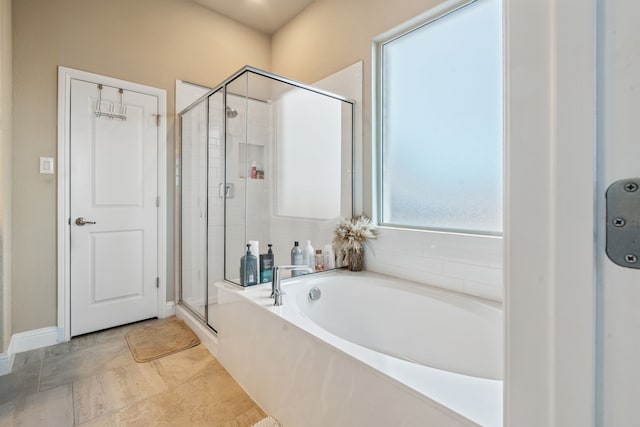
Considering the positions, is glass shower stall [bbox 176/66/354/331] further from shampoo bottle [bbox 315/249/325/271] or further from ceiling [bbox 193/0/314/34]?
ceiling [bbox 193/0/314/34]

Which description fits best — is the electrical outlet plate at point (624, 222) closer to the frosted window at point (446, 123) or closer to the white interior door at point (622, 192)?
the white interior door at point (622, 192)

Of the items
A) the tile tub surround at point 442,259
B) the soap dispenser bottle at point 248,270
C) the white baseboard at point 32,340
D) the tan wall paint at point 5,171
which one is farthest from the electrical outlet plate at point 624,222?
the white baseboard at point 32,340

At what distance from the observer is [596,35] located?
0.35 meters

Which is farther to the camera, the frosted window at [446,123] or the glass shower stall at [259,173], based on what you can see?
the glass shower stall at [259,173]

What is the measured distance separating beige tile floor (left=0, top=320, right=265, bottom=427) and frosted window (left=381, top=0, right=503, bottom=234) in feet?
5.10

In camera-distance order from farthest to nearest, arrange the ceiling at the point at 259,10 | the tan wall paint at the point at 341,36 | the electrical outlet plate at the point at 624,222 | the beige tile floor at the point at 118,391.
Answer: the ceiling at the point at 259,10 → the tan wall paint at the point at 341,36 → the beige tile floor at the point at 118,391 → the electrical outlet plate at the point at 624,222

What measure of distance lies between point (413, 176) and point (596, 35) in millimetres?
1835

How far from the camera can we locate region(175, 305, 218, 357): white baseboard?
2.16 metres

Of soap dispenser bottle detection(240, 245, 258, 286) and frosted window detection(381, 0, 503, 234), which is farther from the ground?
frosted window detection(381, 0, 503, 234)

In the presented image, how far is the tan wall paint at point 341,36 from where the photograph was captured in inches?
86.5

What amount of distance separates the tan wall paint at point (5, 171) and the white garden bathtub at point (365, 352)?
4.25 feet

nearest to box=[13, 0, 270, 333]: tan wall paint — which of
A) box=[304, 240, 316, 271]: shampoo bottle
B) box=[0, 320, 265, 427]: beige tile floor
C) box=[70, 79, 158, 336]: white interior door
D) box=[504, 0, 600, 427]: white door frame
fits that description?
box=[70, 79, 158, 336]: white interior door

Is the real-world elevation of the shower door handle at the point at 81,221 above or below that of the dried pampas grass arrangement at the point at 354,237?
above

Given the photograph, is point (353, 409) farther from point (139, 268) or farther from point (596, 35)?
point (139, 268)
